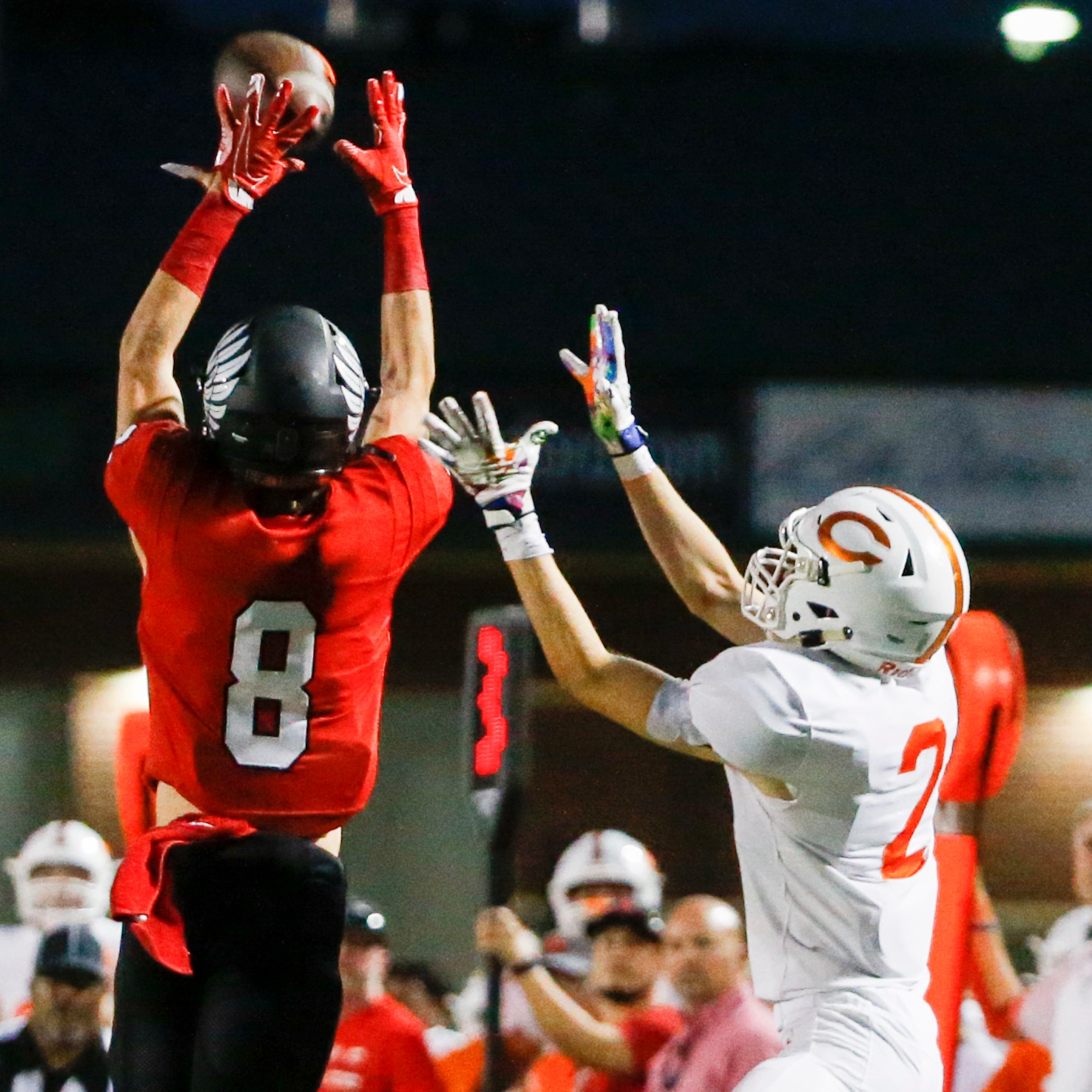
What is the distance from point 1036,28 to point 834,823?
8.04 metres

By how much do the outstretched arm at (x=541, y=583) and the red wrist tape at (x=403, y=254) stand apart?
29cm

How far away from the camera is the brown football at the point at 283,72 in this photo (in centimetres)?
382

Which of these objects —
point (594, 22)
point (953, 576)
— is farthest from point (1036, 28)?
point (953, 576)

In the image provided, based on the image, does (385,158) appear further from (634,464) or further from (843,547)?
(843,547)

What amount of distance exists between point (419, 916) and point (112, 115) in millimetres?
4635

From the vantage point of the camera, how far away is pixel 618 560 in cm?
999

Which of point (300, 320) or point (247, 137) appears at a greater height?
point (247, 137)

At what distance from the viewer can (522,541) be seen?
139 inches

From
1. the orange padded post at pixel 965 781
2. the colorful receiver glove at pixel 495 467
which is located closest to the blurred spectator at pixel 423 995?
the orange padded post at pixel 965 781

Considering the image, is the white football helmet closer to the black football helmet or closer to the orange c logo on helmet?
the orange c logo on helmet

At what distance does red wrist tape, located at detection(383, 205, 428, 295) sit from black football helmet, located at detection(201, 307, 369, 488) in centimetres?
42

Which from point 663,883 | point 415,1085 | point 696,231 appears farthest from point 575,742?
point 415,1085

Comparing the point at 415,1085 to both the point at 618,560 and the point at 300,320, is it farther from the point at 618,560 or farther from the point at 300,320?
the point at 618,560

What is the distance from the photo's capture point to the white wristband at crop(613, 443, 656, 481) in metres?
4.07
